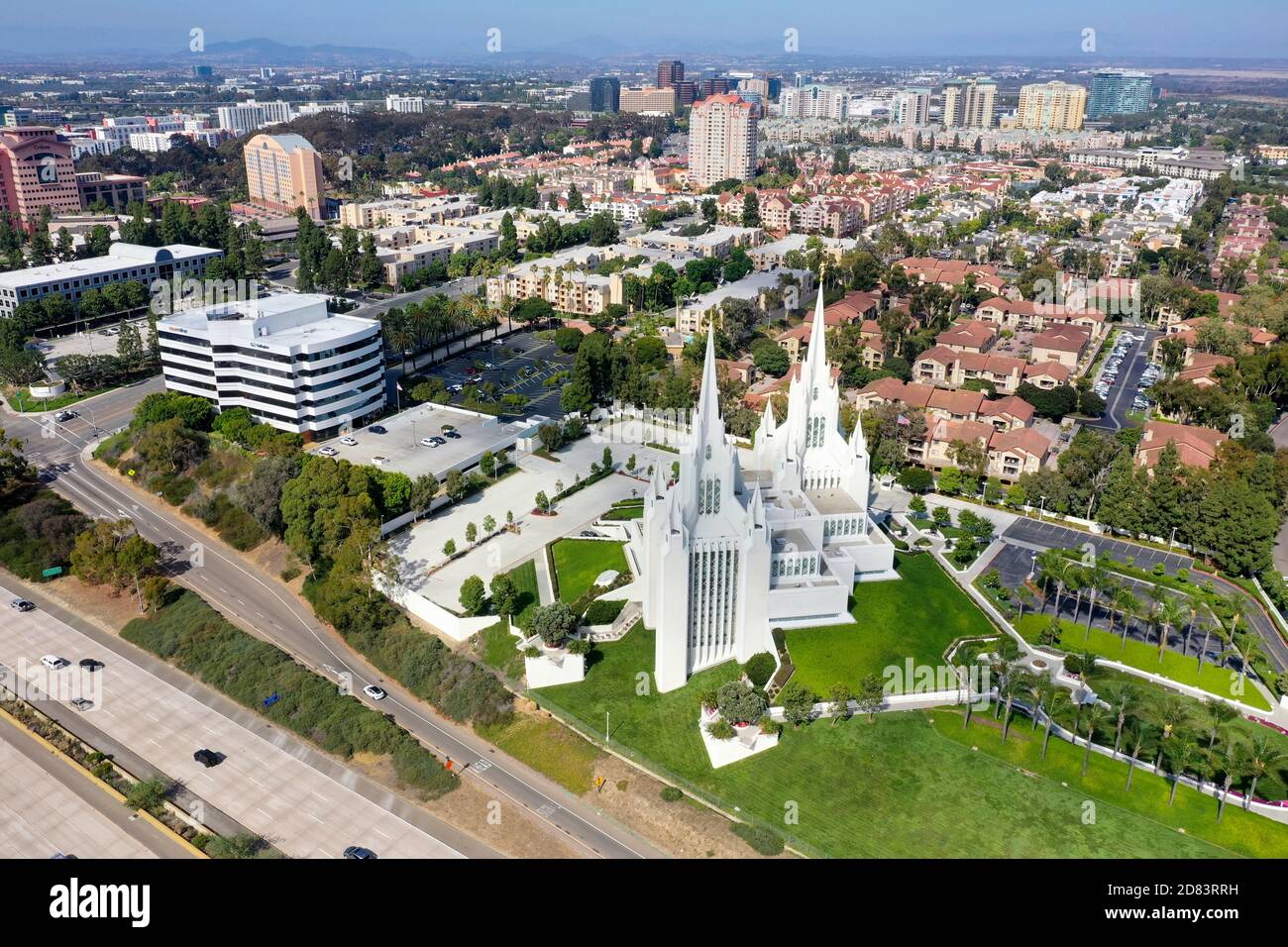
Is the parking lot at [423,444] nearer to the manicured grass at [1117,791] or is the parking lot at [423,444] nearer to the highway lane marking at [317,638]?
the highway lane marking at [317,638]

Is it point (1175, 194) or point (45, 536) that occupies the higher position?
point (1175, 194)

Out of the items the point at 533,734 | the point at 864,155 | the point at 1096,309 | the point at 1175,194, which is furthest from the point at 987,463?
the point at 864,155

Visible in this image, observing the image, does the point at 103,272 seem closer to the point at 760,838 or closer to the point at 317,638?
the point at 317,638

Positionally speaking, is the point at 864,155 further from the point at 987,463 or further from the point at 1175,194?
the point at 987,463

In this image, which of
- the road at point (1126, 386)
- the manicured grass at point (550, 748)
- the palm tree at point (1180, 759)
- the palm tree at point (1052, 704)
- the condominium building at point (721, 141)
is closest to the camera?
the palm tree at point (1180, 759)

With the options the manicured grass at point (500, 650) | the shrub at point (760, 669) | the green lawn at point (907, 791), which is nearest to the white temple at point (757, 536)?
the shrub at point (760, 669)

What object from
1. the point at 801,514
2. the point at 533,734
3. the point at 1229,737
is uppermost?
the point at 801,514

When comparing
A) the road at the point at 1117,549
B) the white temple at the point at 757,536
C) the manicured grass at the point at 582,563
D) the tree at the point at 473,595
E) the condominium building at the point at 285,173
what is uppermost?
the condominium building at the point at 285,173
